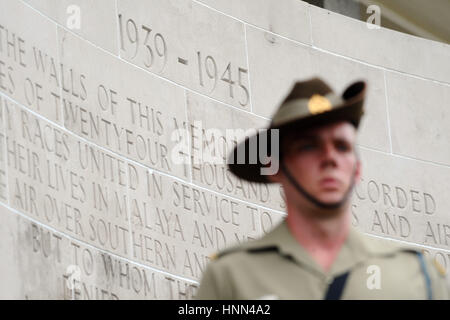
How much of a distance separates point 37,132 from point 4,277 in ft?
4.16

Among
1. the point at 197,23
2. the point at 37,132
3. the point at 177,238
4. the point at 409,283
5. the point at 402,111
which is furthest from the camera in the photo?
the point at 402,111

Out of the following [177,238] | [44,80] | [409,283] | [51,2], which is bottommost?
[409,283]

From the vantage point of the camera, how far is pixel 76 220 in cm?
1061

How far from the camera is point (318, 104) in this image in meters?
5.93

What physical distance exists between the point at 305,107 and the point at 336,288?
778 mm

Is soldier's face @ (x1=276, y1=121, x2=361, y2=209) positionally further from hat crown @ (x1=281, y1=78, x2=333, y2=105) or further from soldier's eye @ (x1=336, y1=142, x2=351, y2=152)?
hat crown @ (x1=281, y1=78, x2=333, y2=105)

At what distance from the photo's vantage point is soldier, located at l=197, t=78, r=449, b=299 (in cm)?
568

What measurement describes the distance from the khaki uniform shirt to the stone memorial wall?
4.30 m

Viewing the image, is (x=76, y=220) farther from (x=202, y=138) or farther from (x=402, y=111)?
(x=402, y=111)

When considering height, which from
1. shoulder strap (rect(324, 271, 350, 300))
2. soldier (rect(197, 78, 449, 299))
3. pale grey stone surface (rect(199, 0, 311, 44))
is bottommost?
shoulder strap (rect(324, 271, 350, 300))

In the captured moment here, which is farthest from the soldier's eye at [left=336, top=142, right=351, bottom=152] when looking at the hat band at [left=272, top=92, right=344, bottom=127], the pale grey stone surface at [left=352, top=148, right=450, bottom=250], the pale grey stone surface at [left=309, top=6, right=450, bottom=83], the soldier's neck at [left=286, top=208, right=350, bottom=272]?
the pale grey stone surface at [left=309, top=6, right=450, bottom=83]

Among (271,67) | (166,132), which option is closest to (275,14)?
(271,67)

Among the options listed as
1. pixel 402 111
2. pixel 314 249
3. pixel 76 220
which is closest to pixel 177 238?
pixel 76 220

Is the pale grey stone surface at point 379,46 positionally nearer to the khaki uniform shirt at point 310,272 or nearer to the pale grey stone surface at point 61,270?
the pale grey stone surface at point 61,270
